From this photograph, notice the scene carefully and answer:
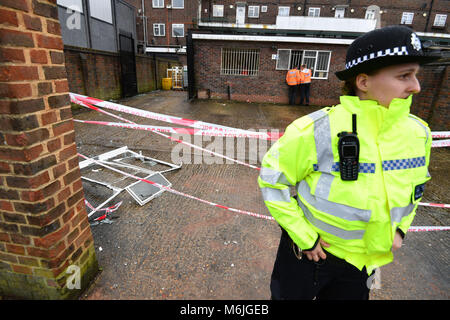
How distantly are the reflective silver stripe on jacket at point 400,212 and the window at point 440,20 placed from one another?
35.0 metres

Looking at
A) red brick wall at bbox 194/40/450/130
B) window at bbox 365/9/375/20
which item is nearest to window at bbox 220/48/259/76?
red brick wall at bbox 194/40/450/130

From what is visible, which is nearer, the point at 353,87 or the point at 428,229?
the point at 353,87

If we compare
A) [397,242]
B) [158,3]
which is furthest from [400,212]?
[158,3]

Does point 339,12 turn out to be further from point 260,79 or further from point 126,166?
point 126,166

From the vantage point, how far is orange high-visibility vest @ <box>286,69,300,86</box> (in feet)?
41.8

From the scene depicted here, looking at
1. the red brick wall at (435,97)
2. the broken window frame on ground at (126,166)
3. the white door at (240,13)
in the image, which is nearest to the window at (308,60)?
the red brick wall at (435,97)

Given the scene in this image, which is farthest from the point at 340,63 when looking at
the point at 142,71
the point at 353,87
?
the point at 353,87

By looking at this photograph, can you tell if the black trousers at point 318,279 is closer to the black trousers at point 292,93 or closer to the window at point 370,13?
the black trousers at point 292,93

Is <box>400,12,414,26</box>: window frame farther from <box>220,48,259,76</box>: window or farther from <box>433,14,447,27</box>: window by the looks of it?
<box>220,48,259,76</box>: window

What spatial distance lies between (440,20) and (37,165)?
1435 inches

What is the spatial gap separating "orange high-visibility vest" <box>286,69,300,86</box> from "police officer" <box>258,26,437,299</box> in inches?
491

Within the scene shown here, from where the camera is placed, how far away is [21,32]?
1305 mm
